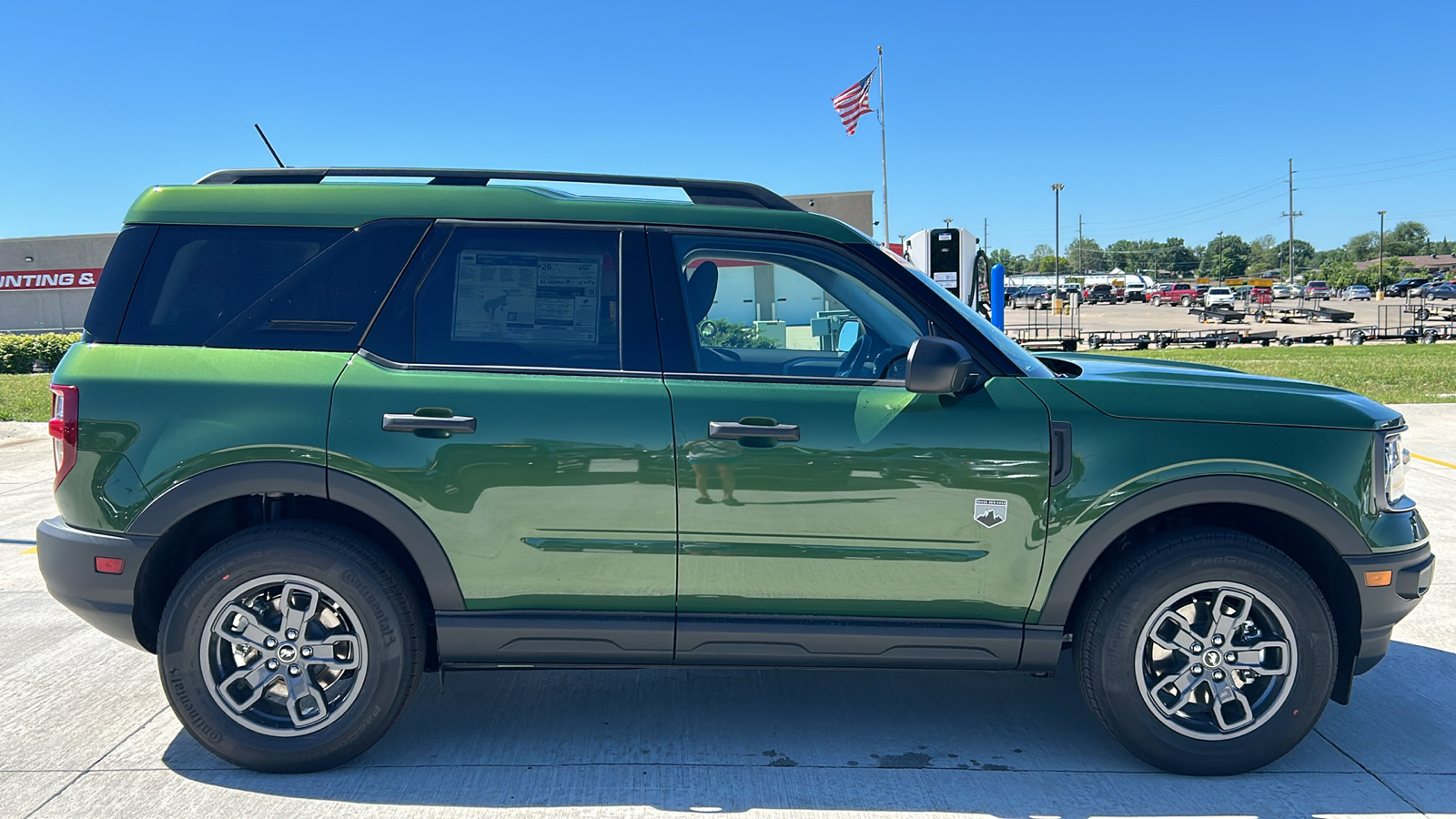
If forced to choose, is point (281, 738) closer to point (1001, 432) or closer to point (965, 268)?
point (1001, 432)

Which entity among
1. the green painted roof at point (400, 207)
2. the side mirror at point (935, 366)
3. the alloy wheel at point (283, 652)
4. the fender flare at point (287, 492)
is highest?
the green painted roof at point (400, 207)

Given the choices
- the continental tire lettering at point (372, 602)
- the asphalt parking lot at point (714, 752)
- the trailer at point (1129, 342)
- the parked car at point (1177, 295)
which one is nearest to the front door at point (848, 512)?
the asphalt parking lot at point (714, 752)

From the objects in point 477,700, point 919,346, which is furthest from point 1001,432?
point 477,700

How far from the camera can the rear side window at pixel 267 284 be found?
3350mm

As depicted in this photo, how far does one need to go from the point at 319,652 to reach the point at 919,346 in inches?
86.4

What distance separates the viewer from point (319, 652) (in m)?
3.31

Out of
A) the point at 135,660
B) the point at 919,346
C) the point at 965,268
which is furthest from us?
the point at 965,268

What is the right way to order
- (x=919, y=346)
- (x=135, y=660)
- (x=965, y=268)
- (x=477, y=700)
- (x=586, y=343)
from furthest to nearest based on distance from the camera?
(x=965, y=268), (x=135, y=660), (x=477, y=700), (x=586, y=343), (x=919, y=346)

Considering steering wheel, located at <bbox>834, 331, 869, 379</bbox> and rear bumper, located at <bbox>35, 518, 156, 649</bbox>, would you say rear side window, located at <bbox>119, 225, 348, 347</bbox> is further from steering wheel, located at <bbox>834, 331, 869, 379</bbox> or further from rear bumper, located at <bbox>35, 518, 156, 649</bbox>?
steering wheel, located at <bbox>834, 331, 869, 379</bbox>

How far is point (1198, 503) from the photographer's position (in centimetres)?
327

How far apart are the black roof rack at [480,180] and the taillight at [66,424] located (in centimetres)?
87

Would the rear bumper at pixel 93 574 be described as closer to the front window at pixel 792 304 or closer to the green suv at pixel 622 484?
the green suv at pixel 622 484

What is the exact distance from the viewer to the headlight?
10.9 feet

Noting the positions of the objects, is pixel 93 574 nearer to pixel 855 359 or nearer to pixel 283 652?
pixel 283 652
